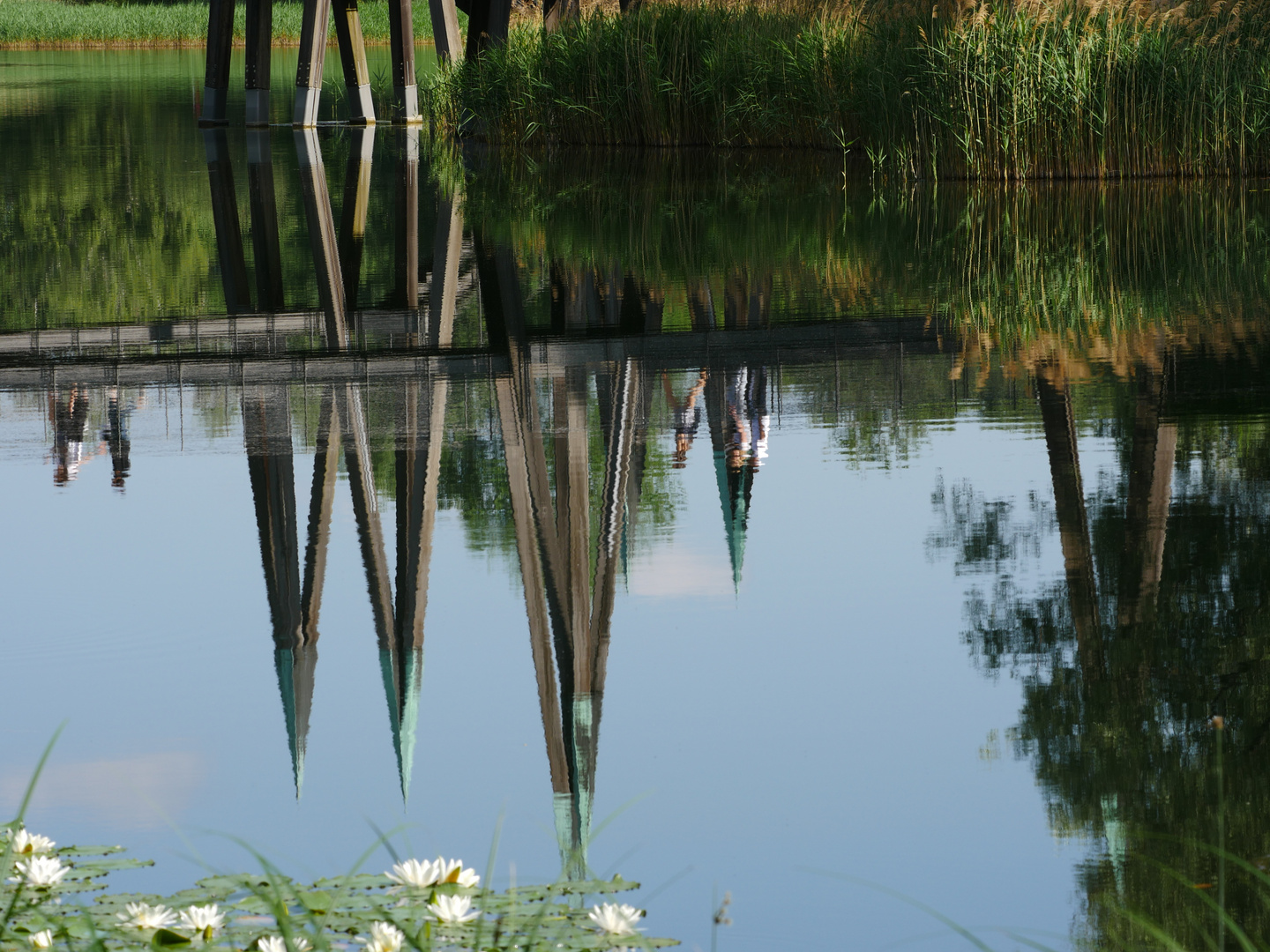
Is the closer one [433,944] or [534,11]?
[433,944]

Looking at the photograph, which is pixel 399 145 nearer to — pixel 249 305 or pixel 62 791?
pixel 249 305

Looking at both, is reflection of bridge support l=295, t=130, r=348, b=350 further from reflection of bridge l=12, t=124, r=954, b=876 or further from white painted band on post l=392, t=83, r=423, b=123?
white painted band on post l=392, t=83, r=423, b=123

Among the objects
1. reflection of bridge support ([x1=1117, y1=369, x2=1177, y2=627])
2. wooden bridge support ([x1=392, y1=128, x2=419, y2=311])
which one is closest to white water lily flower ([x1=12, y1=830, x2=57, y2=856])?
reflection of bridge support ([x1=1117, y1=369, x2=1177, y2=627])

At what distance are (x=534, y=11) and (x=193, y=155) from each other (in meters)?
17.4

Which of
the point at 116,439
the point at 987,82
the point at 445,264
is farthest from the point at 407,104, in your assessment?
the point at 116,439

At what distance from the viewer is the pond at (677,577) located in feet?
12.5

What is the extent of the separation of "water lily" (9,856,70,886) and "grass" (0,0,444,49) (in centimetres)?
5205

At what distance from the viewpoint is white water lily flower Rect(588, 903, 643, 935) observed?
112 inches

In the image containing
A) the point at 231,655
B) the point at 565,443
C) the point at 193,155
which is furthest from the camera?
the point at 193,155

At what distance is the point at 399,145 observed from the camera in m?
23.5

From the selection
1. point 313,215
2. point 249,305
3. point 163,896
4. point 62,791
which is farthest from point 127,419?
point 313,215

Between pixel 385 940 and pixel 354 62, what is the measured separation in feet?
80.9

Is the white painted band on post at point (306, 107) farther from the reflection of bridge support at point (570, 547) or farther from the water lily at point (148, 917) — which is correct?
the water lily at point (148, 917)

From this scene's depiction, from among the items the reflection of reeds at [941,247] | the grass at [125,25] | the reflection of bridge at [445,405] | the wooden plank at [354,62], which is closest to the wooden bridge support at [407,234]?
the reflection of bridge at [445,405]
